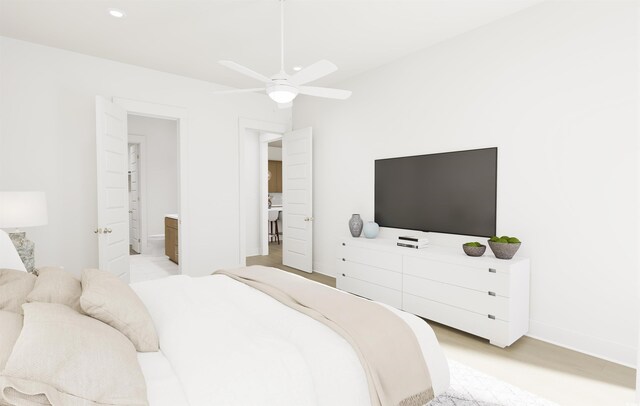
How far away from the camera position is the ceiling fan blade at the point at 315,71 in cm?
221

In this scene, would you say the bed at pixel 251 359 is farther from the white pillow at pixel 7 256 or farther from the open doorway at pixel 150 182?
the open doorway at pixel 150 182

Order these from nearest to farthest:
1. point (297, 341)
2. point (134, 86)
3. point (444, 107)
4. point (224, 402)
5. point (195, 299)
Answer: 1. point (224, 402)
2. point (297, 341)
3. point (195, 299)
4. point (444, 107)
5. point (134, 86)

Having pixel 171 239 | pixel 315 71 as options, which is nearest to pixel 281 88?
pixel 315 71

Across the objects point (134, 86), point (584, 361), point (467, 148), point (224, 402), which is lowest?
point (584, 361)

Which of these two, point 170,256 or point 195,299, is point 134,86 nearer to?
point 170,256

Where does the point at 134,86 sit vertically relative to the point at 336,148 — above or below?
above

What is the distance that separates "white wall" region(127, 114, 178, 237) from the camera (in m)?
6.71

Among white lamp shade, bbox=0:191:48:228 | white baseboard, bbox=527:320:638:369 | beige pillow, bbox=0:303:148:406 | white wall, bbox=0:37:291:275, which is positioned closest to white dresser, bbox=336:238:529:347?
white baseboard, bbox=527:320:638:369

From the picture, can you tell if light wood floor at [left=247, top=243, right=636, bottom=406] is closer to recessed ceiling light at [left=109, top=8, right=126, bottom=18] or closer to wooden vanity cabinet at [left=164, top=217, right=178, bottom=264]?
recessed ceiling light at [left=109, top=8, right=126, bottom=18]

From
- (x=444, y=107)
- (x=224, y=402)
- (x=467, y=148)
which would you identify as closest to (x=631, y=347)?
(x=467, y=148)

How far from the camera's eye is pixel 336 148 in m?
4.82

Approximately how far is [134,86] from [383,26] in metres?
3.03

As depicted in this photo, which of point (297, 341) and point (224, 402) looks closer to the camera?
point (224, 402)

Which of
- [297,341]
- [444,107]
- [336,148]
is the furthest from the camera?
[336,148]
